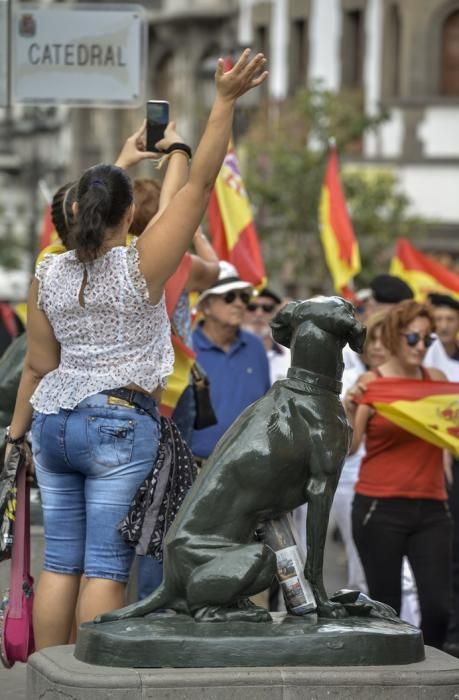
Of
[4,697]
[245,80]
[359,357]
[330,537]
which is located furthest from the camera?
[330,537]

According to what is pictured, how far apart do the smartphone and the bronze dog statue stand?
1.54 m

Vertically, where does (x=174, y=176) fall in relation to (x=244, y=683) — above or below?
above

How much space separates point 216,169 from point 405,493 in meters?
2.93

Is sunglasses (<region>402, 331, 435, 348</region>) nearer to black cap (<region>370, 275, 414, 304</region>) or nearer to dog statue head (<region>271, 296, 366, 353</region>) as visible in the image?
black cap (<region>370, 275, 414, 304</region>)

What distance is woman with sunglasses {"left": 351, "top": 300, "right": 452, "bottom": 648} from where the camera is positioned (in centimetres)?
845

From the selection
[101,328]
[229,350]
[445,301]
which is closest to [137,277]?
[101,328]

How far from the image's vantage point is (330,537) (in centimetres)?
1512

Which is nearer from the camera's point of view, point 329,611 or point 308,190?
point 329,611

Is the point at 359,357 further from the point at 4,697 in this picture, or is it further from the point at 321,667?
the point at 321,667

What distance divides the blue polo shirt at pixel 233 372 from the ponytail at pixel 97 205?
3.35 m

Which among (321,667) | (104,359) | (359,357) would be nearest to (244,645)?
(321,667)

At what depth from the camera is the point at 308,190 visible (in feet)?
92.1

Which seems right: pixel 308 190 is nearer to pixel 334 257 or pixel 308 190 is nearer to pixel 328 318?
pixel 334 257

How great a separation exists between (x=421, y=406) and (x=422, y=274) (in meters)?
6.56
